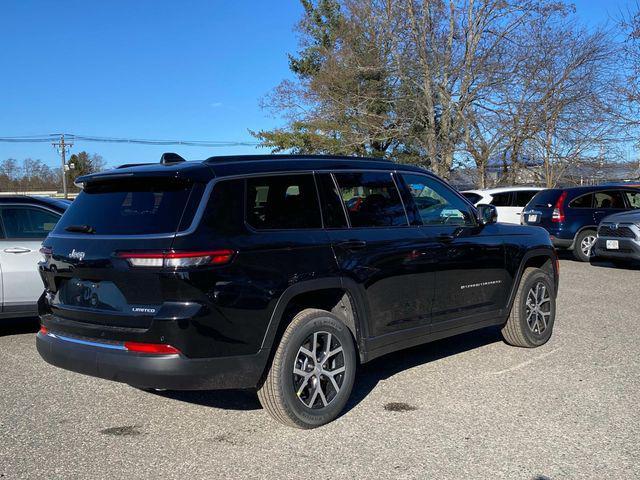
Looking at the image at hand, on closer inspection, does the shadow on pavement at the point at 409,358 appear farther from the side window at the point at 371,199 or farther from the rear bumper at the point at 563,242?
the rear bumper at the point at 563,242

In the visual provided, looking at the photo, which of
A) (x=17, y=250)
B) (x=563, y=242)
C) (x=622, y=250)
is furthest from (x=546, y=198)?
(x=17, y=250)

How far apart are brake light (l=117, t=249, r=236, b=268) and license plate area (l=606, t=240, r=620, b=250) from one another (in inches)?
409

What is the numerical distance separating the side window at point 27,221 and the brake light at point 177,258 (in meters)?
3.80

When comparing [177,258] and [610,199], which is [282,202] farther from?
[610,199]

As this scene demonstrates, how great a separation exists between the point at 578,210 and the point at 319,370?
11947 mm

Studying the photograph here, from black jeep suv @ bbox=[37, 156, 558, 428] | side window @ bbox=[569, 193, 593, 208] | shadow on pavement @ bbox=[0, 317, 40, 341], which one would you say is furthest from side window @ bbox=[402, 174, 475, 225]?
side window @ bbox=[569, 193, 593, 208]

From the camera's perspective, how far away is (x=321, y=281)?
4219mm

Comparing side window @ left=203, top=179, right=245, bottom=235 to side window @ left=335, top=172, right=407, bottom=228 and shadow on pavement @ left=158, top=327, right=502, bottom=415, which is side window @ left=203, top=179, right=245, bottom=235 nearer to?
side window @ left=335, top=172, right=407, bottom=228

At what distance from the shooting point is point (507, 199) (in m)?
17.3

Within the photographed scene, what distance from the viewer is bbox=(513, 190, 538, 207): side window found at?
17172 millimetres

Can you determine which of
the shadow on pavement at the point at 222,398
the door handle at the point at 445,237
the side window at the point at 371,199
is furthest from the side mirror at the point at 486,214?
the shadow on pavement at the point at 222,398

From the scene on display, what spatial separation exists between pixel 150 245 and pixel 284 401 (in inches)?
53.1

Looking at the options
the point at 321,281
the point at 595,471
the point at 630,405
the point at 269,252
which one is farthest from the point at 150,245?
the point at 630,405

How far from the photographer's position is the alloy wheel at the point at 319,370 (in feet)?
13.8
